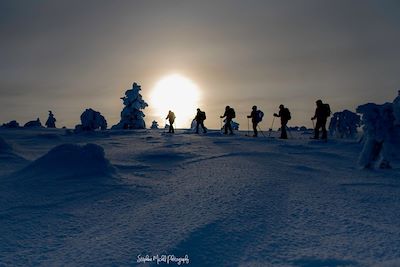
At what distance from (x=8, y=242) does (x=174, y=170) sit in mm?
5153

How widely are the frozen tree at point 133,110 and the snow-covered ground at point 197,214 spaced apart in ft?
128

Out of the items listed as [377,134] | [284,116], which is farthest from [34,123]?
[377,134]

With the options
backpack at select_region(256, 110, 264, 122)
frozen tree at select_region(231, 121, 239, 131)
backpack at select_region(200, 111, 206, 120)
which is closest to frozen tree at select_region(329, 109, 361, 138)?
backpack at select_region(256, 110, 264, 122)

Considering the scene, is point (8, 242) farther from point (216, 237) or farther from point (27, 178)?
point (27, 178)

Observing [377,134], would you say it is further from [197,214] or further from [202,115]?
[202,115]

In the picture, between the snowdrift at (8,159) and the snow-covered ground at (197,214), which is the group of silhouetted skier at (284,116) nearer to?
the snow-covered ground at (197,214)

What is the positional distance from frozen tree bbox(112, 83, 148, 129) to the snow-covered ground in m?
39.1

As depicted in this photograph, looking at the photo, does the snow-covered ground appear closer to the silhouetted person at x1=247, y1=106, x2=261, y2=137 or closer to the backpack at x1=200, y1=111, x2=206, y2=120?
the silhouetted person at x1=247, y1=106, x2=261, y2=137

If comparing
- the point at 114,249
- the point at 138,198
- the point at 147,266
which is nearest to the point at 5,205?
the point at 138,198

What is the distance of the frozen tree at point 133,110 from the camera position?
158 feet

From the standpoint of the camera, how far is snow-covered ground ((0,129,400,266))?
4.27 metres

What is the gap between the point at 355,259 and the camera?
393 centimetres

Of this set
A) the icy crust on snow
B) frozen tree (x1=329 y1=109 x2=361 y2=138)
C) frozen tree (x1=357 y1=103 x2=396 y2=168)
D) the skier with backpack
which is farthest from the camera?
frozen tree (x1=329 y1=109 x2=361 y2=138)

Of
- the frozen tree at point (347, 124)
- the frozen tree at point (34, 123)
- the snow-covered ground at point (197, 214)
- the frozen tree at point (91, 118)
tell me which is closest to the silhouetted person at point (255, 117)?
the frozen tree at point (347, 124)
